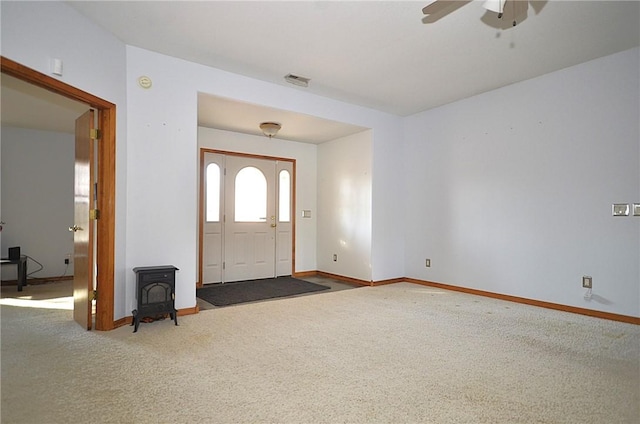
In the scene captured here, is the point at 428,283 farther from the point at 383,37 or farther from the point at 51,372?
the point at 51,372

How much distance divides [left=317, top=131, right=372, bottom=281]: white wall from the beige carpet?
197 centimetres

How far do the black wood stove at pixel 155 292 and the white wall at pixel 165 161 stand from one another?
0.23 meters

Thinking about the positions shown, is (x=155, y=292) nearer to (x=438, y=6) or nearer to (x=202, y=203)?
(x=202, y=203)

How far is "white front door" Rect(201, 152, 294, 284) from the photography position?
18.7 ft

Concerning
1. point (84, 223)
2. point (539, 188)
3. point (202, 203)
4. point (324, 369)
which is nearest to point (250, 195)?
point (202, 203)

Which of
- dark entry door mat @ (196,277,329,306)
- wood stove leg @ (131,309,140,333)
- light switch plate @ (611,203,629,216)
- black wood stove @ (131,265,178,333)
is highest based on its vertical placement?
light switch plate @ (611,203,629,216)

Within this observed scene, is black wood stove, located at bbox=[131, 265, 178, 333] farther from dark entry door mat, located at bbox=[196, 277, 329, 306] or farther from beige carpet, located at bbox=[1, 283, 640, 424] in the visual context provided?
dark entry door mat, located at bbox=[196, 277, 329, 306]

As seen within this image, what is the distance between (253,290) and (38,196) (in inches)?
159

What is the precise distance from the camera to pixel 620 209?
12.0 feet

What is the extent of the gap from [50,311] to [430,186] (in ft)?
16.9

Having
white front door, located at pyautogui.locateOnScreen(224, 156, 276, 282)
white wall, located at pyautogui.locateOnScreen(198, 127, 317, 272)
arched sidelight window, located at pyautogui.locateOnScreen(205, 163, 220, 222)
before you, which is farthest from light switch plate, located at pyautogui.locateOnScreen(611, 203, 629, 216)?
arched sidelight window, located at pyautogui.locateOnScreen(205, 163, 220, 222)

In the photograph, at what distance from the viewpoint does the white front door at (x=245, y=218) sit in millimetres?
5707

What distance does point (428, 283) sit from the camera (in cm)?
552

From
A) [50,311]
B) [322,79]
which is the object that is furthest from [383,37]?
[50,311]
